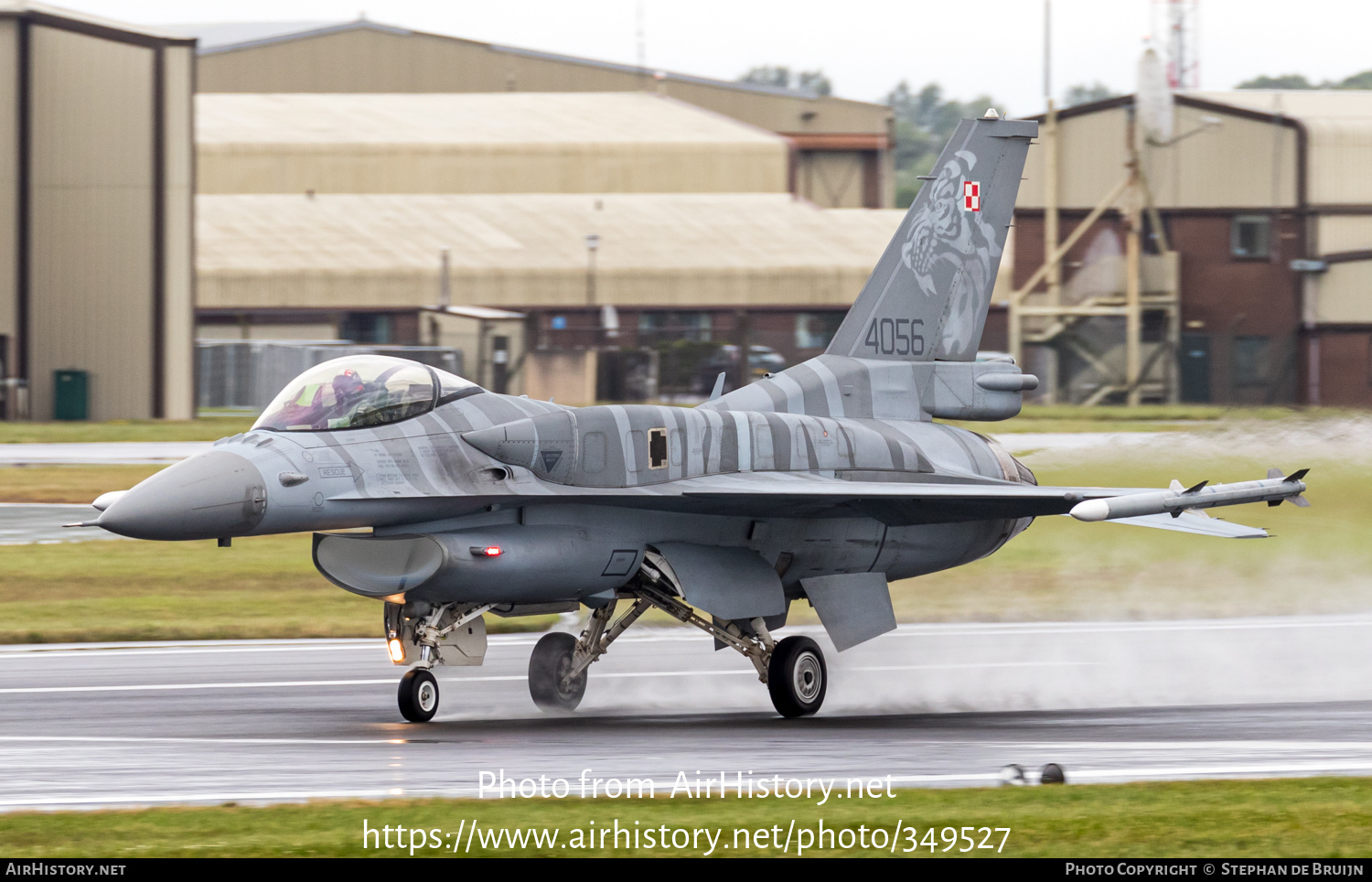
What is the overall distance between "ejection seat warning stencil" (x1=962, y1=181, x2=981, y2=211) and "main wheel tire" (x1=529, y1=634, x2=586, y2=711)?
6035 millimetres

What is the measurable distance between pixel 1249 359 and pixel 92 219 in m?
31.5

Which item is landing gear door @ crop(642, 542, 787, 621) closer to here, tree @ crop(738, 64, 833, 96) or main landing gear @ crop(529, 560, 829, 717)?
main landing gear @ crop(529, 560, 829, 717)

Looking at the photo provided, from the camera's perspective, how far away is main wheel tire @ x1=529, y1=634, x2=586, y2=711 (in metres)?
15.3

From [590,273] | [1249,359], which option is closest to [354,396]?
[1249,359]

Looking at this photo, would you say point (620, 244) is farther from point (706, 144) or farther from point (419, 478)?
point (419, 478)

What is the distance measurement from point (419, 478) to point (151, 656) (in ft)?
21.2

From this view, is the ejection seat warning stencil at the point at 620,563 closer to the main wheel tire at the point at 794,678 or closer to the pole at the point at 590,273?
the main wheel tire at the point at 794,678

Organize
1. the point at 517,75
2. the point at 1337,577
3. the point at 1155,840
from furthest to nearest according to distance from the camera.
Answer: the point at 517,75, the point at 1337,577, the point at 1155,840

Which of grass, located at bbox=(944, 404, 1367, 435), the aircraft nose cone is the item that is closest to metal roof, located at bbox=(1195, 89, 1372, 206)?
grass, located at bbox=(944, 404, 1367, 435)

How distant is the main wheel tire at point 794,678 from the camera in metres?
15.0

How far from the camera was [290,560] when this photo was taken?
25219 millimetres

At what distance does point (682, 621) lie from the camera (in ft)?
49.8

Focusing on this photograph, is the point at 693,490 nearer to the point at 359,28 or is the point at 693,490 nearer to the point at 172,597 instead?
the point at 172,597
